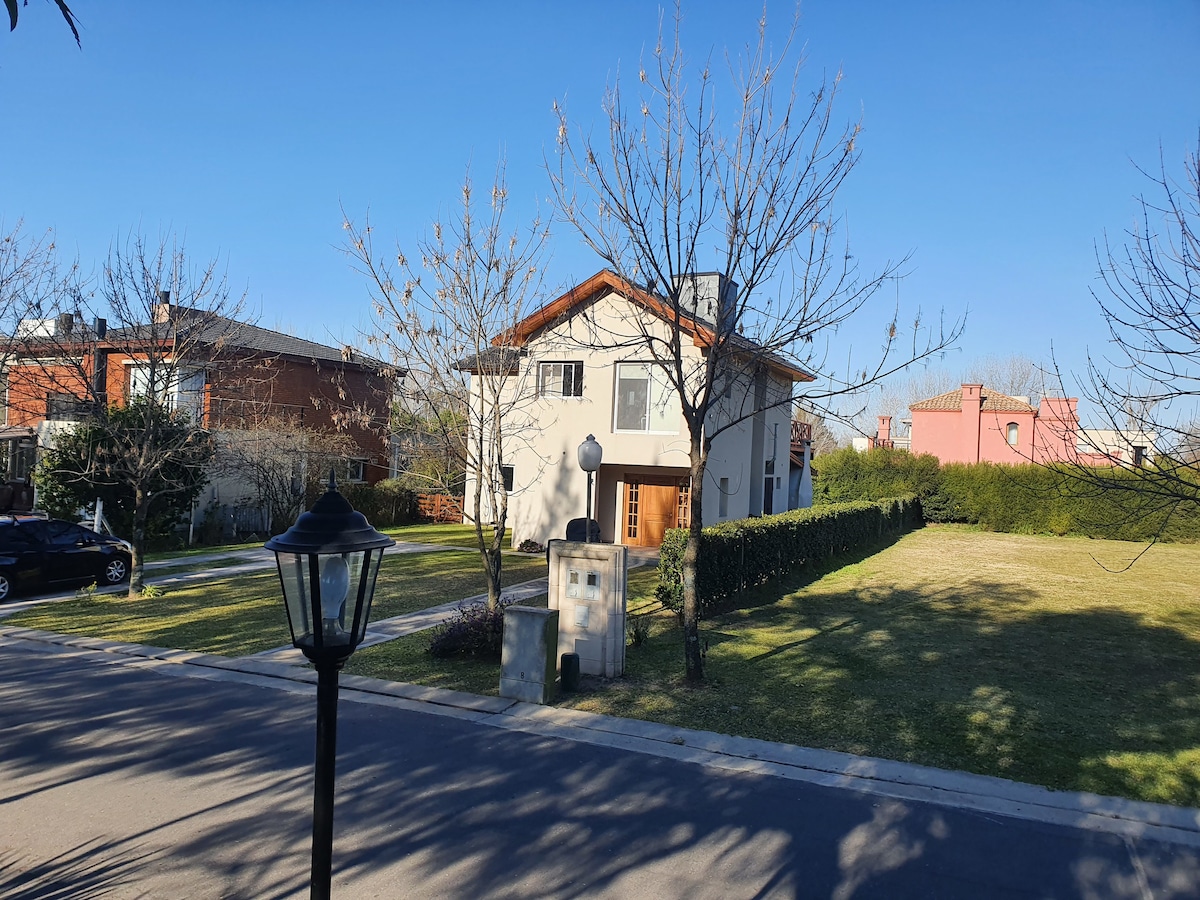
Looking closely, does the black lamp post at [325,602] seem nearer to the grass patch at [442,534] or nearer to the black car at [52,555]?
the black car at [52,555]

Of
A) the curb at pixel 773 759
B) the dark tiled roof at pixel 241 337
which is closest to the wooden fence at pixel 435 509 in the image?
the dark tiled roof at pixel 241 337

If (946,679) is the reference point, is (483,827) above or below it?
below

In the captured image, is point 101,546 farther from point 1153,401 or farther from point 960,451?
point 960,451

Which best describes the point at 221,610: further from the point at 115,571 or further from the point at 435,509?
the point at 435,509

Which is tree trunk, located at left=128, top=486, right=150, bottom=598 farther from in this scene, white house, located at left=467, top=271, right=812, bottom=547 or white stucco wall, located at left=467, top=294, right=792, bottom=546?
white stucco wall, located at left=467, top=294, right=792, bottom=546

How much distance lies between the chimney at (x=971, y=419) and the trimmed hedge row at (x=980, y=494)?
7943 millimetres

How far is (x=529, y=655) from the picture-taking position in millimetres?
8883

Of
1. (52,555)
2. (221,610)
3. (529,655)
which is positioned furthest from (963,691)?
(52,555)

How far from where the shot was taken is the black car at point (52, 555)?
14.7m

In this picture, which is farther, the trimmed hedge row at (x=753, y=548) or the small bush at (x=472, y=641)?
the trimmed hedge row at (x=753, y=548)

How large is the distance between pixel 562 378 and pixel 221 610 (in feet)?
36.6

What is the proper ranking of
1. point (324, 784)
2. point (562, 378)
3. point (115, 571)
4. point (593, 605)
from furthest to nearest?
point (562, 378) < point (115, 571) < point (593, 605) < point (324, 784)

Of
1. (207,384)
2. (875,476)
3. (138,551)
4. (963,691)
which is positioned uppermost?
(207,384)

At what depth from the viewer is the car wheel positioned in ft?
53.4
